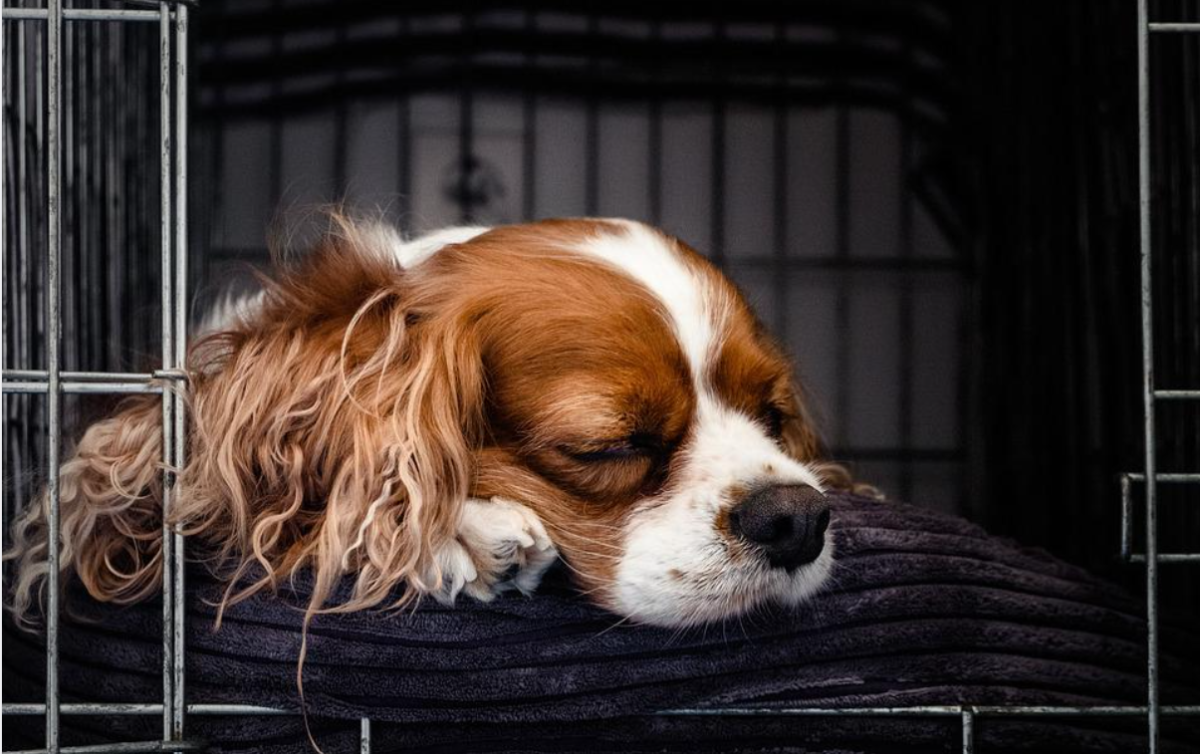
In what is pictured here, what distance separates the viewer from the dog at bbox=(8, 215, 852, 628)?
4.19 ft

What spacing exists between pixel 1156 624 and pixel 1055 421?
0.95 metres

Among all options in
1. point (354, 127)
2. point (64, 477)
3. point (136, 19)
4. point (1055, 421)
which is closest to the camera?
point (136, 19)

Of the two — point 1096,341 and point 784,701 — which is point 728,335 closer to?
point 784,701

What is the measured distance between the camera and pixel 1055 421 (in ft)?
7.06

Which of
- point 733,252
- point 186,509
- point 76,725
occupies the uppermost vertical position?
point 733,252

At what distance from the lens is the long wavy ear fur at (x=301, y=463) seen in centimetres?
128

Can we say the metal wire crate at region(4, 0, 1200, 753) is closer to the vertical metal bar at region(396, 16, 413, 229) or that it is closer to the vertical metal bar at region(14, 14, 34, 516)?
the vertical metal bar at region(14, 14, 34, 516)

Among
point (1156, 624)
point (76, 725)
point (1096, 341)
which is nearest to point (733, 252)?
point (1096, 341)

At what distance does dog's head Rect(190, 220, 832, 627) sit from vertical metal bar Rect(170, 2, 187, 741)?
0.45ft

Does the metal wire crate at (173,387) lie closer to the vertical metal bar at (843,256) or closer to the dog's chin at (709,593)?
the dog's chin at (709,593)

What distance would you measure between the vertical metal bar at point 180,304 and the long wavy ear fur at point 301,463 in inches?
1.9

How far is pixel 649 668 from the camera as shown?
4.05ft

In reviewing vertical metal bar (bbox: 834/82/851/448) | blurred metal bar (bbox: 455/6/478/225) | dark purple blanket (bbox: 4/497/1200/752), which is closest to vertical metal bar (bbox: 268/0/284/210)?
blurred metal bar (bbox: 455/6/478/225)

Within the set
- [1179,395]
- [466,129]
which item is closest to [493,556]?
[1179,395]
